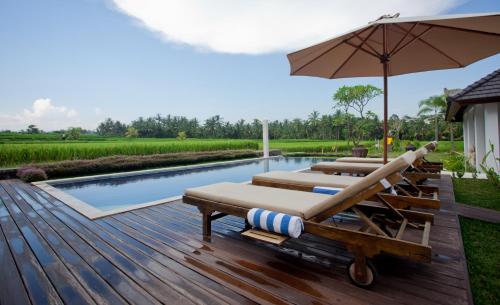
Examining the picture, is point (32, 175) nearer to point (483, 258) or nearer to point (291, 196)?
point (291, 196)

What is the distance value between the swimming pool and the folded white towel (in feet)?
9.54

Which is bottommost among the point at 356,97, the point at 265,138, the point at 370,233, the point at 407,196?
the point at 370,233

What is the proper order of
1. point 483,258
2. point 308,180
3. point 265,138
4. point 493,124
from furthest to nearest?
point 265,138 → point 493,124 → point 308,180 → point 483,258

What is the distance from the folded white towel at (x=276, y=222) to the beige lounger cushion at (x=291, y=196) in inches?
4.5

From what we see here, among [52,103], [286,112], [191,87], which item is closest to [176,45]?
[52,103]

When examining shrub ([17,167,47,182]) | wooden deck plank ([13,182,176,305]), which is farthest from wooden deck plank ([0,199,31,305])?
shrub ([17,167,47,182])

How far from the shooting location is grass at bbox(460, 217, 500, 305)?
1.84 m

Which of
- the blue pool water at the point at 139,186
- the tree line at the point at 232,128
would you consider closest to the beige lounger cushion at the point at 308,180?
the blue pool water at the point at 139,186

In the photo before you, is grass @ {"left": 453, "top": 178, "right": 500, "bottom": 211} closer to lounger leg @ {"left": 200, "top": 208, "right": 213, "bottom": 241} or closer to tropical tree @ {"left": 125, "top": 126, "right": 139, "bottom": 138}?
lounger leg @ {"left": 200, "top": 208, "right": 213, "bottom": 241}

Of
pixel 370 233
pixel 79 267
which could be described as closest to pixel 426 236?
pixel 370 233

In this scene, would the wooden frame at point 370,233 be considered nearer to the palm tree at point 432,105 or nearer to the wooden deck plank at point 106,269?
the wooden deck plank at point 106,269

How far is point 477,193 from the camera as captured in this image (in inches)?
191

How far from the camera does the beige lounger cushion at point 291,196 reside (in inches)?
74.9

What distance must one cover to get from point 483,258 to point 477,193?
325 cm
